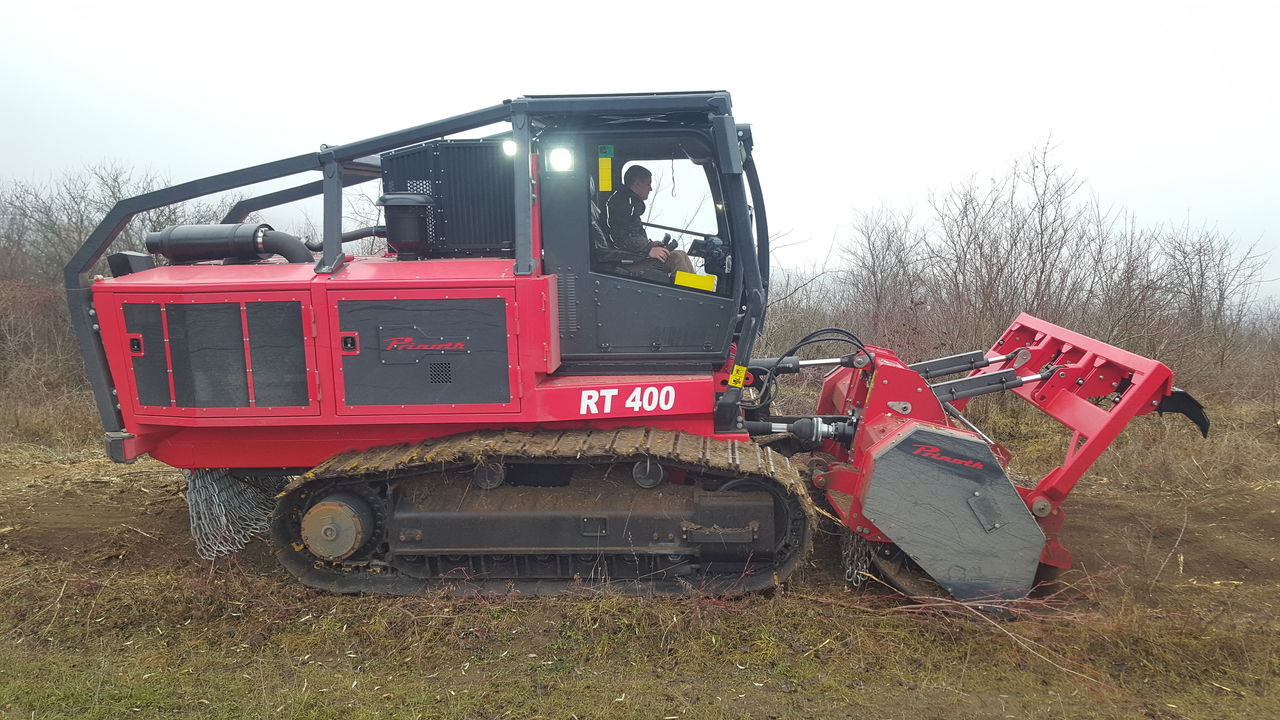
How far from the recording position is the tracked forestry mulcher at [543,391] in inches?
161

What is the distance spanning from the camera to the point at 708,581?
438 centimetres

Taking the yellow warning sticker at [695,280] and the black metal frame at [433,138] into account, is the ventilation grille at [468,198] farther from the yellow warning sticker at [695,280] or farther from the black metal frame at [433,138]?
the yellow warning sticker at [695,280]

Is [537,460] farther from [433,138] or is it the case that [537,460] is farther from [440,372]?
[433,138]

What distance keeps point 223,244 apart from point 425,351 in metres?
1.67

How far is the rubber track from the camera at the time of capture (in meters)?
4.06

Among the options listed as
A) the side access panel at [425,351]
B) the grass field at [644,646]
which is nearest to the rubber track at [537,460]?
the grass field at [644,646]

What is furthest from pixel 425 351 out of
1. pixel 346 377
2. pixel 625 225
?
pixel 625 225

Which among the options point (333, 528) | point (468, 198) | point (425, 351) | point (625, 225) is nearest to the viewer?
point (425, 351)

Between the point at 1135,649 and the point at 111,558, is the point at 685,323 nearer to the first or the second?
the point at 1135,649

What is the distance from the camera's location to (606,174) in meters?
4.37

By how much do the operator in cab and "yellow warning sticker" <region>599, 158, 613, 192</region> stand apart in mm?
89

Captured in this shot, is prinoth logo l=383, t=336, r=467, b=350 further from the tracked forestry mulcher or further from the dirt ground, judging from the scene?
the dirt ground

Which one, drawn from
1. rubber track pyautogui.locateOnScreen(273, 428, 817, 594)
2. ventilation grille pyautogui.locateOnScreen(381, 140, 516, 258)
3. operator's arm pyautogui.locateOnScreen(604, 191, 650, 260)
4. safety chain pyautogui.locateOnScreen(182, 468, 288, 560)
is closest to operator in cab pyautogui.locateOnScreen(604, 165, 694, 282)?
operator's arm pyautogui.locateOnScreen(604, 191, 650, 260)

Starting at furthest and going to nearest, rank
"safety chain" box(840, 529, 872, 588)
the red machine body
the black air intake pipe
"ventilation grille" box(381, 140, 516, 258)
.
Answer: "ventilation grille" box(381, 140, 516, 258) → the black air intake pipe → "safety chain" box(840, 529, 872, 588) → the red machine body
